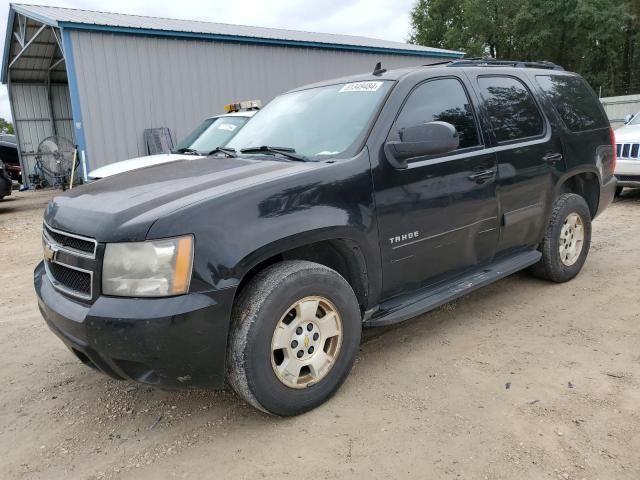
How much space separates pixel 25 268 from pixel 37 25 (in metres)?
10.7

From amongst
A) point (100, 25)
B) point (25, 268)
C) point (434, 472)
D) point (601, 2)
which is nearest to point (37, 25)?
point (100, 25)

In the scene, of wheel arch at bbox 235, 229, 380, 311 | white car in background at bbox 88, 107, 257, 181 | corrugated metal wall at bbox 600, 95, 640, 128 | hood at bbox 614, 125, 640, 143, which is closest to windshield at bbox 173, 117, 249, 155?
white car in background at bbox 88, 107, 257, 181

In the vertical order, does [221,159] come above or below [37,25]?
below

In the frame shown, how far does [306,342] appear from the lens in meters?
2.85

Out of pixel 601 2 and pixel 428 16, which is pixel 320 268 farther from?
pixel 428 16

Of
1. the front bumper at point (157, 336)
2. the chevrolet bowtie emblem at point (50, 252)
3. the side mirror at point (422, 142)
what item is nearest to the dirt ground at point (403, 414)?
the front bumper at point (157, 336)

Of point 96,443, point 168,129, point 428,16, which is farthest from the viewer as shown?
point 428,16

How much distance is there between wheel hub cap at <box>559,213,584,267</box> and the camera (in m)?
4.69

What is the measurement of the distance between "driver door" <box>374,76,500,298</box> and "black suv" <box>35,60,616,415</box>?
12 millimetres

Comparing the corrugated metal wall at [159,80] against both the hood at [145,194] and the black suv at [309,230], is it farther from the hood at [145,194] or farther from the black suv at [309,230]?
the hood at [145,194]

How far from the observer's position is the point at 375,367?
3408 mm

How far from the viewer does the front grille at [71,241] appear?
2.58 meters

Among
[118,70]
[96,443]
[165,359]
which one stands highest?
[118,70]

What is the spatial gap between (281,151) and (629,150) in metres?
7.24
